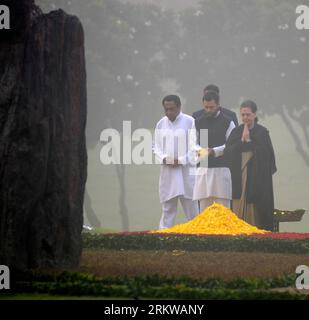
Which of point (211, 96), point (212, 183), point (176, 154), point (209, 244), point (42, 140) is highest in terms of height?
point (211, 96)

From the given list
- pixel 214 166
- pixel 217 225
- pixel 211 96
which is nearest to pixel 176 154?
pixel 214 166

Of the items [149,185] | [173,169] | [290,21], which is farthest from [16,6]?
[149,185]

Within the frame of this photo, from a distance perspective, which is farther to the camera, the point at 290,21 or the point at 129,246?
the point at 290,21

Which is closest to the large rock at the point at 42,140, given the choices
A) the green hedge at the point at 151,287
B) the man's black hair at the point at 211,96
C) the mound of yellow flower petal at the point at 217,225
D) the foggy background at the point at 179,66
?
the green hedge at the point at 151,287

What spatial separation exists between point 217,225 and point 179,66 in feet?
65.3

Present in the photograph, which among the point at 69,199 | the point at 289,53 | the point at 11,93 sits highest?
the point at 289,53

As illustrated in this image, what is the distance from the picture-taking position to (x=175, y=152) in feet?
56.1

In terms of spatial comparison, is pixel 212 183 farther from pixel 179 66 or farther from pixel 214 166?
pixel 179 66

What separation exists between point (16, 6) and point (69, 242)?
8.63 ft

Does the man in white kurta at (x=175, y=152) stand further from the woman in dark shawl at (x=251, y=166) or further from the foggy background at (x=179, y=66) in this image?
the foggy background at (x=179, y=66)

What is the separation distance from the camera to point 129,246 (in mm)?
13352

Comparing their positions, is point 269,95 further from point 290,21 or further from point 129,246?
point 129,246

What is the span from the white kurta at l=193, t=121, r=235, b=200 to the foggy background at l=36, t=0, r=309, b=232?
14300 millimetres
